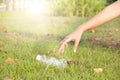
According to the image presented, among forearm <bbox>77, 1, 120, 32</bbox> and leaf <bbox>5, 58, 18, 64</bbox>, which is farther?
leaf <bbox>5, 58, 18, 64</bbox>

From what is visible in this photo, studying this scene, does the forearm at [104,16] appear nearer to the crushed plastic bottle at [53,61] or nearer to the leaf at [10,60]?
the crushed plastic bottle at [53,61]

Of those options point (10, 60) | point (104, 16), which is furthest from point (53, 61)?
point (104, 16)

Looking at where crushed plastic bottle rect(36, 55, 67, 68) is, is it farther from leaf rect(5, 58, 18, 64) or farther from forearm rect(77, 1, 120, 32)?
forearm rect(77, 1, 120, 32)

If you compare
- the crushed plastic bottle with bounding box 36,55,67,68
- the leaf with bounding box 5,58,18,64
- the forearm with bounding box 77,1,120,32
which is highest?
the forearm with bounding box 77,1,120,32

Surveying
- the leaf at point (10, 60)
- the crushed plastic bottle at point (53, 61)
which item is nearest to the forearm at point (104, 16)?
the crushed plastic bottle at point (53, 61)

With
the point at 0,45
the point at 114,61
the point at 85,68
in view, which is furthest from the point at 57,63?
the point at 0,45

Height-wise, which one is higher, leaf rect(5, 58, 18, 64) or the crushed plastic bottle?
the crushed plastic bottle

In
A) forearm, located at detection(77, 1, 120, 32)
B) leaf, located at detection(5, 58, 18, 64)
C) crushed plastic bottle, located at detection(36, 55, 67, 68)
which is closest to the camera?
forearm, located at detection(77, 1, 120, 32)

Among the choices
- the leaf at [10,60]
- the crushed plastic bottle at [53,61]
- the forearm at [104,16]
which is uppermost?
the forearm at [104,16]

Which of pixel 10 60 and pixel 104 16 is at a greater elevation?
pixel 104 16

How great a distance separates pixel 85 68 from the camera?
430cm

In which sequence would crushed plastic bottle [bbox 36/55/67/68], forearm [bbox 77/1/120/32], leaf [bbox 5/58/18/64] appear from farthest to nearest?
leaf [bbox 5/58/18/64] < crushed plastic bottle [bbox 36/55/67/68] < forearm [bbox 77/1/120/32]

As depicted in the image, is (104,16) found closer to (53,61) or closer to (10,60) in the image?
(53,61)

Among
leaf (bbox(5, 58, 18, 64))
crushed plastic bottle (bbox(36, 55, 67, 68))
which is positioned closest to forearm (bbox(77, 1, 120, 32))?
crushed plastic bottle (bbox(36, 55, 67, 68))
